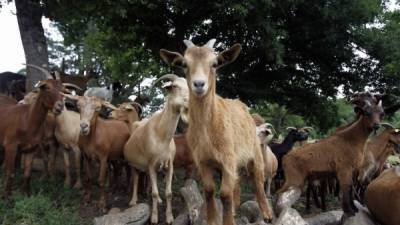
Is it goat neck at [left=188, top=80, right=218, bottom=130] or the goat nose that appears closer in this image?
the goat nose

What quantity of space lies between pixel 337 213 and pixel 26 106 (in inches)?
232

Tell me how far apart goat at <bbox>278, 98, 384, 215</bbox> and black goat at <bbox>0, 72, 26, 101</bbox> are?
7640mm

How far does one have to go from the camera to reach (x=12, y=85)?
13.5 metres

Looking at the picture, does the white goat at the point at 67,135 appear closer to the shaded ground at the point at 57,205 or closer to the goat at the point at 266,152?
the shaded ground at the point at 57,205

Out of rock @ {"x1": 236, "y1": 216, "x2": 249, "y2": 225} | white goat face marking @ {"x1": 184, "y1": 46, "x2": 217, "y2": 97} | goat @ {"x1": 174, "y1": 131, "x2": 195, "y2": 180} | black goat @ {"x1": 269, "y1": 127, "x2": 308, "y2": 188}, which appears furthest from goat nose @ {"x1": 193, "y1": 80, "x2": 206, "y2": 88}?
black goat @ {"x1": 269, "y1": 127, "x2": 308, "y2": 188}

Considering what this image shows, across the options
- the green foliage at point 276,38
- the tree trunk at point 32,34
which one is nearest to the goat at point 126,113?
the tree trunk at point 32,34

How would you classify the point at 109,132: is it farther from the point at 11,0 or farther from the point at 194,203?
the point at 11,0

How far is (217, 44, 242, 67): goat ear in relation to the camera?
548 centimetres

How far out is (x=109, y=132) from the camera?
8.45m

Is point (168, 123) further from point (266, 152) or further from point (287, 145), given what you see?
point (287, 145)

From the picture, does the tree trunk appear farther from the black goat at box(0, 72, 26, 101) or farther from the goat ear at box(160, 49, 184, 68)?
the goat ear at box(160, 49, 184, 68)

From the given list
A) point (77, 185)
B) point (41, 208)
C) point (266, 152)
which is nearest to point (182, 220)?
point (41, 208)

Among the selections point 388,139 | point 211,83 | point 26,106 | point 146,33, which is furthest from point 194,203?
point 146,33

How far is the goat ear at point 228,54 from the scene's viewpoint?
548 centimetres
